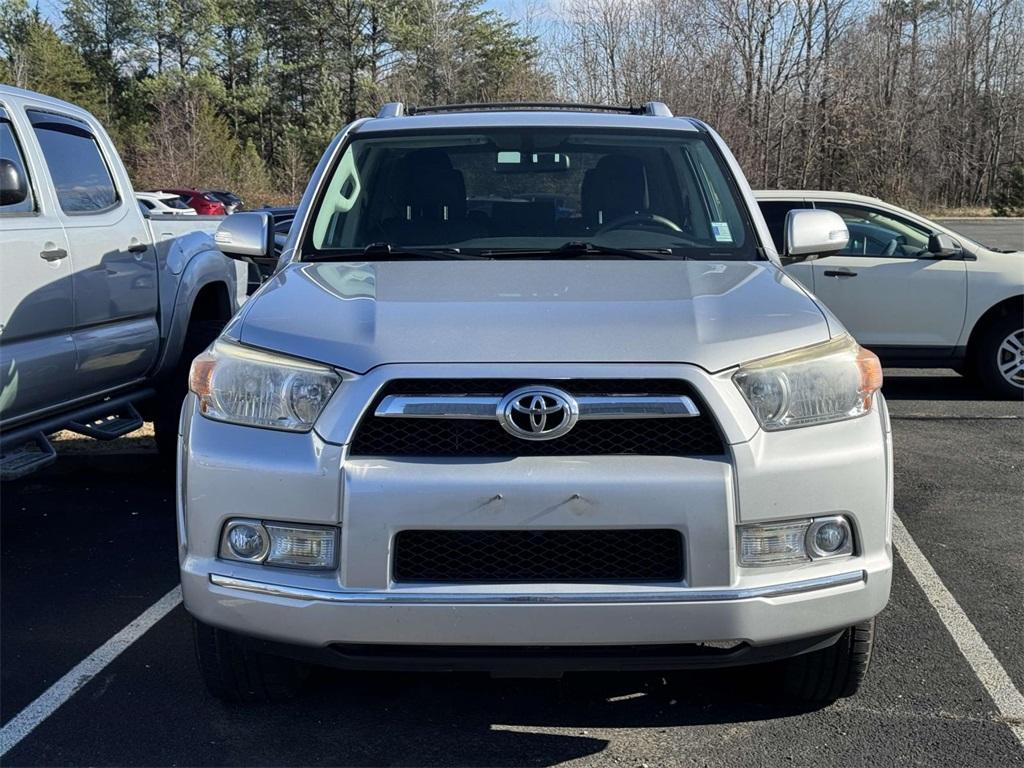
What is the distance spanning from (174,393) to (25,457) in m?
1.51

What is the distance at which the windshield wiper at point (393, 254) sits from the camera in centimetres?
405

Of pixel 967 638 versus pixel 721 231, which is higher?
pixel 721 231

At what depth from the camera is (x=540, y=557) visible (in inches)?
114

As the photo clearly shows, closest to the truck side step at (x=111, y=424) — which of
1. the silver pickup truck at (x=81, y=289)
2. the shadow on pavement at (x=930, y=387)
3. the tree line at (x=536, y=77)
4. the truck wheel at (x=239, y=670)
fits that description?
the silver pickup truck at (x=81, y=289)

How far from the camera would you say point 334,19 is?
5544cm

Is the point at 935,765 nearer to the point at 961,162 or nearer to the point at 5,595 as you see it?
the point at 5,595

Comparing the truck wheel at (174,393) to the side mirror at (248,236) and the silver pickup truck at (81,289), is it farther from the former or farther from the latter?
the side mirror at (248,236)

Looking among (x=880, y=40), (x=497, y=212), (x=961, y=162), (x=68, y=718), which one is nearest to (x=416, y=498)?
(x=68, y=718)

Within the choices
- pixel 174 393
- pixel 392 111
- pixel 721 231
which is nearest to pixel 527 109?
pixel 392 111

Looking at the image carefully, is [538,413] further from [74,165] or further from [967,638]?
[74,165]

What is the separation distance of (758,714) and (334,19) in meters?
56.4

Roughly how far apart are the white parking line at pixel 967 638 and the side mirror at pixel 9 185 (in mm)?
4395

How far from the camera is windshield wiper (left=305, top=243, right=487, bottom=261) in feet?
13.3

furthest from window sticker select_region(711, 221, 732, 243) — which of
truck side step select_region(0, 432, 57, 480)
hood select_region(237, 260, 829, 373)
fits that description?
truck side step select_region(0, 432, 57, 480)
